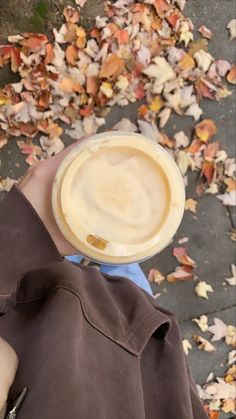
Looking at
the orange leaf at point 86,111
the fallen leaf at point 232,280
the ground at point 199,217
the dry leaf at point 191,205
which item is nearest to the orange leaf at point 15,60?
the ground at point 199,217

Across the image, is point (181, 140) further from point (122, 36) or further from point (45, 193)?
point (45, 193)

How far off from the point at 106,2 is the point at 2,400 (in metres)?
1.47

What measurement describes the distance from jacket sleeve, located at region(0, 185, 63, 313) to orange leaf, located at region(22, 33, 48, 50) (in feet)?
2.78

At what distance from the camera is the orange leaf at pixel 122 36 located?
1.90 meters

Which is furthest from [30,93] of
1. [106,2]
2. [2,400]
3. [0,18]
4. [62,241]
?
[2,400]

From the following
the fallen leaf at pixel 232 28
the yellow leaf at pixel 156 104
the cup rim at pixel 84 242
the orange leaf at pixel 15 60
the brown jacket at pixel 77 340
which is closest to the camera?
the brown jacket at pixel 77 340

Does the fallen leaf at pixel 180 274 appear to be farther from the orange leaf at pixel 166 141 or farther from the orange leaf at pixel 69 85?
the orange leaf at pixel 69 85

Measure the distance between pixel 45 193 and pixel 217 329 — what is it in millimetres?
998

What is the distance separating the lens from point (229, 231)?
198cm

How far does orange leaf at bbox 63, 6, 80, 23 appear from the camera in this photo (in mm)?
1874

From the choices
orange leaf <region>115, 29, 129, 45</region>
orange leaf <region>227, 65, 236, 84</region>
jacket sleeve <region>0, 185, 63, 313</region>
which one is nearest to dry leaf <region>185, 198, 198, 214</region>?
orange leaf <region>227, 65, 236, 84</region>

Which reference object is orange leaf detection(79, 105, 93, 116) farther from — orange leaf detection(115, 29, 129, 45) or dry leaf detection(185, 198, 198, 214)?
dry leaf detection(185, 198, 198, 214)

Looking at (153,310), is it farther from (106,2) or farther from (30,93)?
(106,2)

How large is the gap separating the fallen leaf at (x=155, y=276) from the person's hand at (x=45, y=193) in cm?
70
